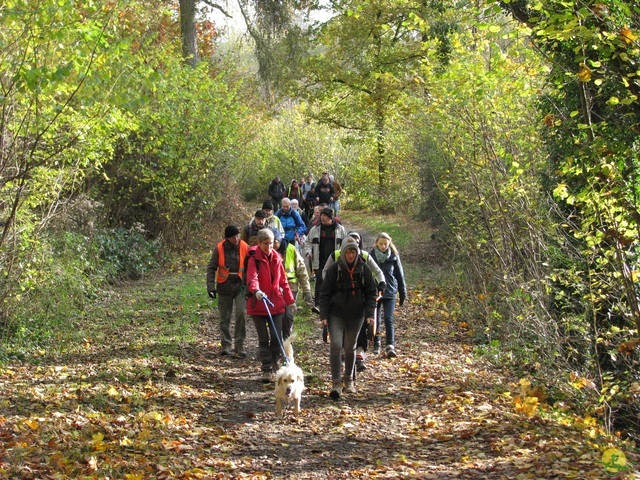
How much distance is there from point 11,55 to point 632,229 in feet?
22.5

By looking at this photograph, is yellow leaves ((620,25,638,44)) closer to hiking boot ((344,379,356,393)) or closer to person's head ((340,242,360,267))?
person's head ((340,242,360,267))

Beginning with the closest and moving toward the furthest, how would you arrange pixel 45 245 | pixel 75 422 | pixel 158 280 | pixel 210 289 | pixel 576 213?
pixel 75 422 < pixel 576 213 < pixel 210 289 < pixel 45 245 < pixel 158 280

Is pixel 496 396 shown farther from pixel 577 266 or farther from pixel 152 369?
pixel 152 369

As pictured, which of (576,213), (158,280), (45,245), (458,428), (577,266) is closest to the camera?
(458,428)

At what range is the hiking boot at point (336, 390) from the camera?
8.77m

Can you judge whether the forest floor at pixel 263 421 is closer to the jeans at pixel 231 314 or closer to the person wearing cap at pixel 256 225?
the jeans at pixel 231 314

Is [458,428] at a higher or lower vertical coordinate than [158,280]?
lower

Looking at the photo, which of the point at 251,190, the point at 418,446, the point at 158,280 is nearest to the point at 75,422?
the point at 418,446

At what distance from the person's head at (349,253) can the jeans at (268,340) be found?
1.36 meters

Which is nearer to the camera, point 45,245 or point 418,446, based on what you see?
point 418,446

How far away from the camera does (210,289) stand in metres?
10.3

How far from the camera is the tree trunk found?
23.5m

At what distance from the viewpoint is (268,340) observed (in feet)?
31.1

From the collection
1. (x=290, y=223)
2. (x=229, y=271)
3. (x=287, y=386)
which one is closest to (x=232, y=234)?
(x=229, y=271)
